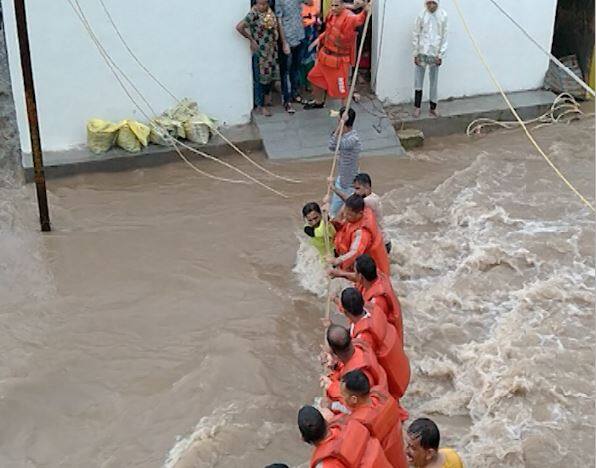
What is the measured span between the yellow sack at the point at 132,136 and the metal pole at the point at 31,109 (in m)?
1.67

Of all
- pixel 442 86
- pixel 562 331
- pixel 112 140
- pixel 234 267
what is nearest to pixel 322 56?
pixel 442 86

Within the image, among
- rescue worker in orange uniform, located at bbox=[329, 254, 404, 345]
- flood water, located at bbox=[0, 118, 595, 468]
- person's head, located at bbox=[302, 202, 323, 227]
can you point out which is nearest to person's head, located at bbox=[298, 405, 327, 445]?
rescue worker in orange uniform, located at bbox=[329, 254, 404, 345]

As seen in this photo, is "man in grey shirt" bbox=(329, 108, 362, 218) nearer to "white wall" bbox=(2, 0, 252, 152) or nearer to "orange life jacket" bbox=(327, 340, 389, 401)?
"orange life jacket" bbox=(327, 340, 389, 401)

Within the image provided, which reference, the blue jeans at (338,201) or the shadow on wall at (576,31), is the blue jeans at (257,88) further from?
the shadow on wall at (576,31)

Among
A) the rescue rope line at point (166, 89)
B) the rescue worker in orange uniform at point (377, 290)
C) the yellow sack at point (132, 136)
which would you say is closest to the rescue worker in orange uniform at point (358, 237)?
the rescue worker in orange uniform at point (377, 290)

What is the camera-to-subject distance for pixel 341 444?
4.24 metres

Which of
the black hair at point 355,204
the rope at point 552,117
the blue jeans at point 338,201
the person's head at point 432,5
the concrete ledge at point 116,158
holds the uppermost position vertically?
the person's head at point 432,5

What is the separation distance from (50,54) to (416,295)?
5304mm

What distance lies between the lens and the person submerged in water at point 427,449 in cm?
443

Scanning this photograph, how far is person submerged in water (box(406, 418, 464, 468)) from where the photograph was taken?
4.43 metres

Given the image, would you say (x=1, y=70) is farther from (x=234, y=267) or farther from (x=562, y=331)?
(x=562, y=331)

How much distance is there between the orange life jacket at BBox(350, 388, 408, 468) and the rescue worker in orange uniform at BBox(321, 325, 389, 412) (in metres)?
0.22

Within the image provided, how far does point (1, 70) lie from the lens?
1048cm

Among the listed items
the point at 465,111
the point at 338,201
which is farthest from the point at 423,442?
the point at 465,111
